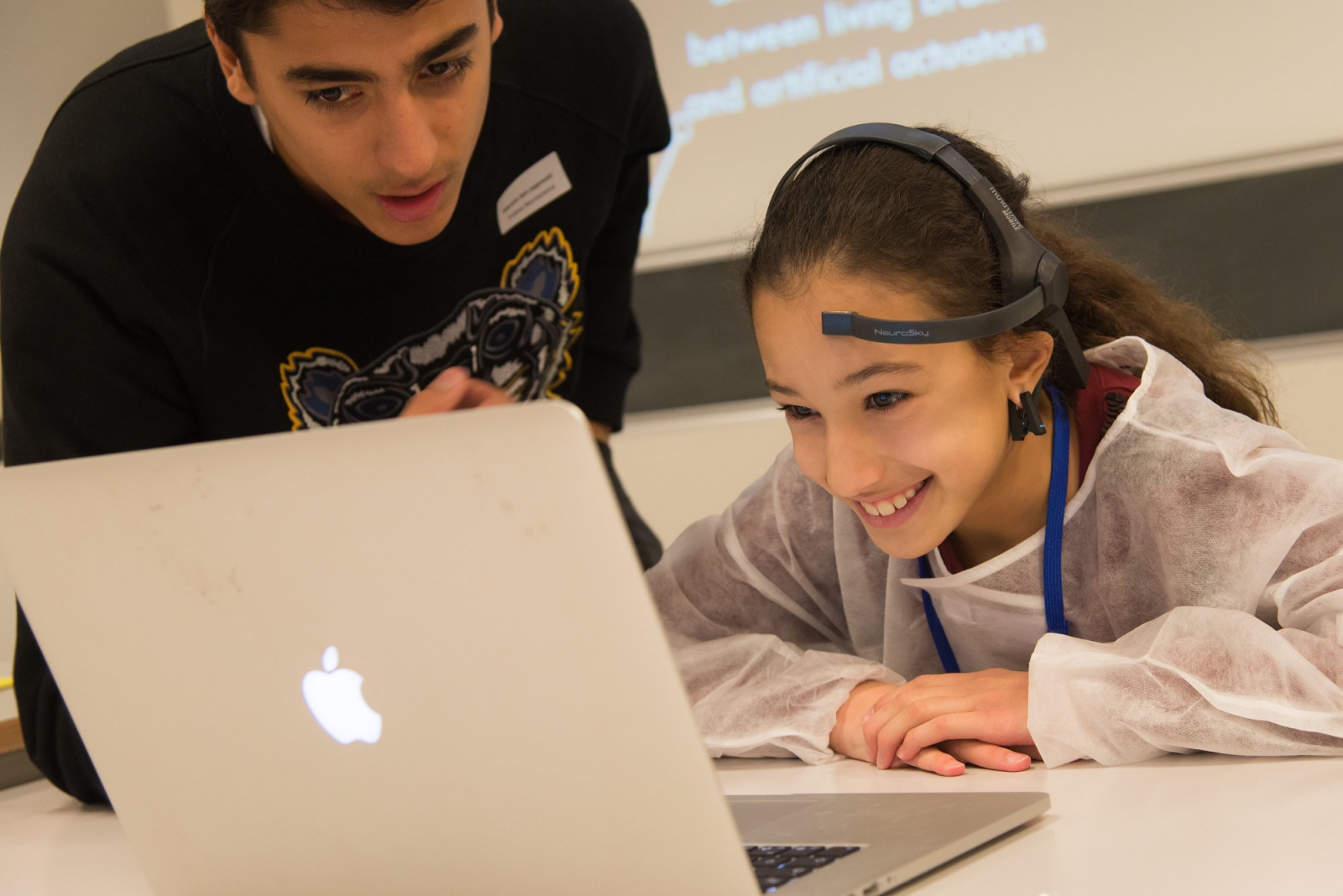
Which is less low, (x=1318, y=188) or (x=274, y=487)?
(x=274, y=487)

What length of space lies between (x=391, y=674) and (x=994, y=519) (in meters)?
0.74

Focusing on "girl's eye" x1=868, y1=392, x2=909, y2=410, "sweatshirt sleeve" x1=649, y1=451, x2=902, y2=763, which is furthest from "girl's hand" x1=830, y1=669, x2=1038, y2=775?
"girl's eye" x1=868, y1=392, x2=909, y2=410

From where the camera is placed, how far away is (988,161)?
1.16 m

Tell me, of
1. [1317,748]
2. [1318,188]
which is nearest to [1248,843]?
[1317,748]

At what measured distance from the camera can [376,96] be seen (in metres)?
1.13

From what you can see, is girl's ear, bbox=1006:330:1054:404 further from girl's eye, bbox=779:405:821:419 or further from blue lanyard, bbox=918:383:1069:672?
girl's eye, bbox=779:405:821:419

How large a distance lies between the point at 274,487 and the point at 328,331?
78 cm

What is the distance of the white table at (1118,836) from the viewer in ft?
2.17

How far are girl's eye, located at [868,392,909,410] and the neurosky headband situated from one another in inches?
2.0

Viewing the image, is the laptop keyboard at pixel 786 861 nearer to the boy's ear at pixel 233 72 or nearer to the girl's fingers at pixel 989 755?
the girl's fingers at pixel 989 755

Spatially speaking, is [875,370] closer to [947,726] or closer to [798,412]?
[798,412]

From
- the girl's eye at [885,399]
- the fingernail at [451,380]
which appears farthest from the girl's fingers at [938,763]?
the fingernail at [451,380]

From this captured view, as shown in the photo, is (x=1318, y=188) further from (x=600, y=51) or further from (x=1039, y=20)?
(x=600, y=51)

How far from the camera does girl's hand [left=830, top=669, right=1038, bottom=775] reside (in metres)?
0.95
